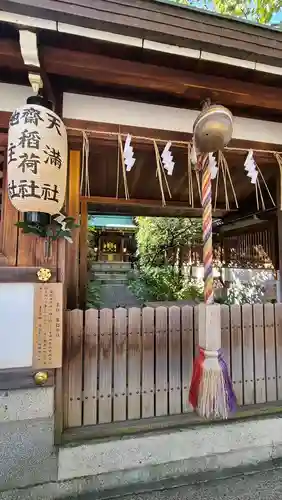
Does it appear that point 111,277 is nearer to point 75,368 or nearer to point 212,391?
point 75,368

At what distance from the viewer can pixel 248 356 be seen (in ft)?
9.87

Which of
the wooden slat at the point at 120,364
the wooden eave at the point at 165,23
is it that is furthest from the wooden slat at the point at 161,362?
the wooden eave at the point at 165,23

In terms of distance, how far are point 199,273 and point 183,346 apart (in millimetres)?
6030

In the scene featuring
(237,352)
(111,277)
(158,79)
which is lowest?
(237,352)

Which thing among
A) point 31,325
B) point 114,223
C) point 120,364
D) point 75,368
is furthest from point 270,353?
point 114,223

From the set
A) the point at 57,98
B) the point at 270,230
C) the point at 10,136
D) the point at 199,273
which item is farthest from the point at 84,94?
the point at 199,273

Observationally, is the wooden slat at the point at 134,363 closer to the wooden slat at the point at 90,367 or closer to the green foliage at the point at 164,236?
the wooden slat at the point at 90,367

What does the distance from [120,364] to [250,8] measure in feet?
28.6

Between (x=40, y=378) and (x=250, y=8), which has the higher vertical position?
(x=250, y=8)

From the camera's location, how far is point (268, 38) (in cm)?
226

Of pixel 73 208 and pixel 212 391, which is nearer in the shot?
pixel 212 391

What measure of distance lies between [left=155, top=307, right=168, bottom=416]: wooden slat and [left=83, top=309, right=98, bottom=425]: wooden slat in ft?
1.98

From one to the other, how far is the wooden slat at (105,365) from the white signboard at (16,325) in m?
0.64

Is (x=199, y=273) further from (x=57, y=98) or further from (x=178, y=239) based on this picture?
(x=57, y=98)
